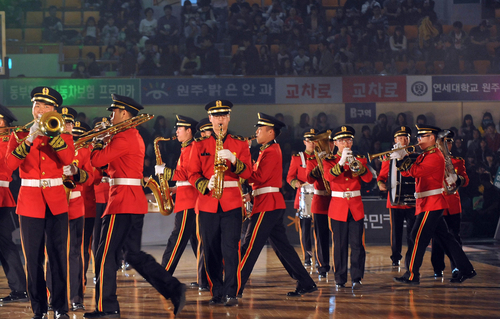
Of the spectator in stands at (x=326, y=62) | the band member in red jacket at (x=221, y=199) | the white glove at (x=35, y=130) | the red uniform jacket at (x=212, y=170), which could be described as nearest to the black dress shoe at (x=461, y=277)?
the band member in red jacket at (x=221, y=199)

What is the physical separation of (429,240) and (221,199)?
268 centimetres

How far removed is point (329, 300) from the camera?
5.85 meters

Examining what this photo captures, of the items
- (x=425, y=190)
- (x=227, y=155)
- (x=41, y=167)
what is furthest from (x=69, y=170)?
(x=425, y=190)

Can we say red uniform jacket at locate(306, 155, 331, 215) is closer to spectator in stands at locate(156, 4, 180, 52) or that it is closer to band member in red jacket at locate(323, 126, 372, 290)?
band member in red jacket at locate(323, 126, 372, 290)

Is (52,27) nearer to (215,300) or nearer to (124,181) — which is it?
(124,181)

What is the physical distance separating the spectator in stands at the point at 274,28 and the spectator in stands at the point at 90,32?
4.36 m

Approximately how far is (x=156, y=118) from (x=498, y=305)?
9518 millimetres

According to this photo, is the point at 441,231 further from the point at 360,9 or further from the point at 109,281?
the point at 360,9

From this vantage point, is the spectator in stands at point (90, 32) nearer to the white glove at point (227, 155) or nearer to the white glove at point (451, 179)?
the white glove at point (451, 179)

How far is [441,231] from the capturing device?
6945 millimetres

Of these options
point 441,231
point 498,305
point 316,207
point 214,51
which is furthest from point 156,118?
point 498,305

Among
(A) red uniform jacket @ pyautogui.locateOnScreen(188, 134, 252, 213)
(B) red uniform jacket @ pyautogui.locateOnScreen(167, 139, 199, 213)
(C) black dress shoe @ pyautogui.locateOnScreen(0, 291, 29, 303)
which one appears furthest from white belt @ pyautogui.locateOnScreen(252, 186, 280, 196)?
(C) black dress shoe @ pyautogui.locateOnScreen(0, 291, 29, 303)

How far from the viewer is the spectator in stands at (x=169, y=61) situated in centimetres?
1405

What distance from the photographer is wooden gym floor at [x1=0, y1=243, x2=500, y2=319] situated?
5.24 metres
